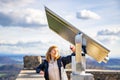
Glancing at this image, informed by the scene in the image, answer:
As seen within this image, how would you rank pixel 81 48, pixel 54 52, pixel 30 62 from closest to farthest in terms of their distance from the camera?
pixel 81 48 < pixel 54 52 < pixel 30 62

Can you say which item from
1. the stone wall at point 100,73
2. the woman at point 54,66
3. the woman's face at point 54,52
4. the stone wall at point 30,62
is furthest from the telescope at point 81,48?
the stone wall at point 100,73

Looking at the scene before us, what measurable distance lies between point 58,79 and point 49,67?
326 mm

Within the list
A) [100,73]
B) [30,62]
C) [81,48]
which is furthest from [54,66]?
[100,73]

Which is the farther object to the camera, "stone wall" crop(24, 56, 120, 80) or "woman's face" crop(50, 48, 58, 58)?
"stone wall" crop(24, 56, 120, 80)

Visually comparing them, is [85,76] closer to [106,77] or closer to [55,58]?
[55,58]

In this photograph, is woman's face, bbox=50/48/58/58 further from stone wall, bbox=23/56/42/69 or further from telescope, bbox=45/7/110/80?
stone wall, bbox=23/56/42/69

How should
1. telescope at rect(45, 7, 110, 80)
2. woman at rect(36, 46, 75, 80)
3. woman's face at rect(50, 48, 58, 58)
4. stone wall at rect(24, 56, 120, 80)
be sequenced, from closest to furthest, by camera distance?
1. telescope at rect(45, 7, 110, 80)
2. woman's face at rect(50, 48, 58, 58)
3. woman at rect(36, 46, 75, 80)
4. stone wall at rect(24, 56, 120, 80)

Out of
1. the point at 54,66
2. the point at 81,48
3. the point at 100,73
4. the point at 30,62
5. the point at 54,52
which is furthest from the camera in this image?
the point at 100,73

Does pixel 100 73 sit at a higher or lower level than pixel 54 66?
higher

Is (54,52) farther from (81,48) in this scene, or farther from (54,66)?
(81,48)

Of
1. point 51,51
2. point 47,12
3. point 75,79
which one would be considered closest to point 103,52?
point 75,79

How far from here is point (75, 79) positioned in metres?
6.86

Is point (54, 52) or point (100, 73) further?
point (100, 73)

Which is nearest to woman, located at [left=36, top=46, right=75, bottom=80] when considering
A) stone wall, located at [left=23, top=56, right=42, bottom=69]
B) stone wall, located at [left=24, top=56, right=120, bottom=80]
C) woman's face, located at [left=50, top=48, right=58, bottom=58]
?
woman's face, located at [left=50, top=48, right=58, bottom=58]
